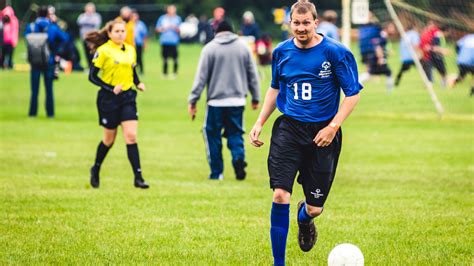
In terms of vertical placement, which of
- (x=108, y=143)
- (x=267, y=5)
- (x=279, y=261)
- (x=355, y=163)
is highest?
(x=279, y=261)

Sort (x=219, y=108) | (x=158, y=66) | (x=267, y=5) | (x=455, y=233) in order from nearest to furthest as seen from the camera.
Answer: (x=455, y=233) → (x=219, y=108) → (x=158, y=66) → (x=267, y=5)

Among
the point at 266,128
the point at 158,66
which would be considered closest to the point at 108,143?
the point at 266,128

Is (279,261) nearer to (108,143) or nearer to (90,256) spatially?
(90,256)

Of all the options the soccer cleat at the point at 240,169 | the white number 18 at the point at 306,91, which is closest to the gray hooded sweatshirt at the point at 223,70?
the soccer cleat at the point at 240,169

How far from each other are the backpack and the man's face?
13845mm

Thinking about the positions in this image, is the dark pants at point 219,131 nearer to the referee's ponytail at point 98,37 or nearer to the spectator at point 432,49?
the referee's ponytail at point 98,37

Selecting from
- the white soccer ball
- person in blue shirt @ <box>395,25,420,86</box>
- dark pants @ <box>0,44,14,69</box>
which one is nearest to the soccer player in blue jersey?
the white soccer ball

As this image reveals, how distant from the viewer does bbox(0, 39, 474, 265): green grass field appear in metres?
7.95

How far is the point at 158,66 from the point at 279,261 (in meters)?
34.1

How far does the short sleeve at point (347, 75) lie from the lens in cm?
721

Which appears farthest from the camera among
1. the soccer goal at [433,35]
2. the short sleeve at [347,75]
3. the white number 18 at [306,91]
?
the soccer goal at [433,35]

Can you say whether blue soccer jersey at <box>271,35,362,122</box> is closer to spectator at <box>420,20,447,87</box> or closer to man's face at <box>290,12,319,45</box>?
man's face at <box>290,12,319,45</box>

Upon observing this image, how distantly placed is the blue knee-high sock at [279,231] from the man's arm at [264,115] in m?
0.53

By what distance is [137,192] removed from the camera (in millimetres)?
11461
